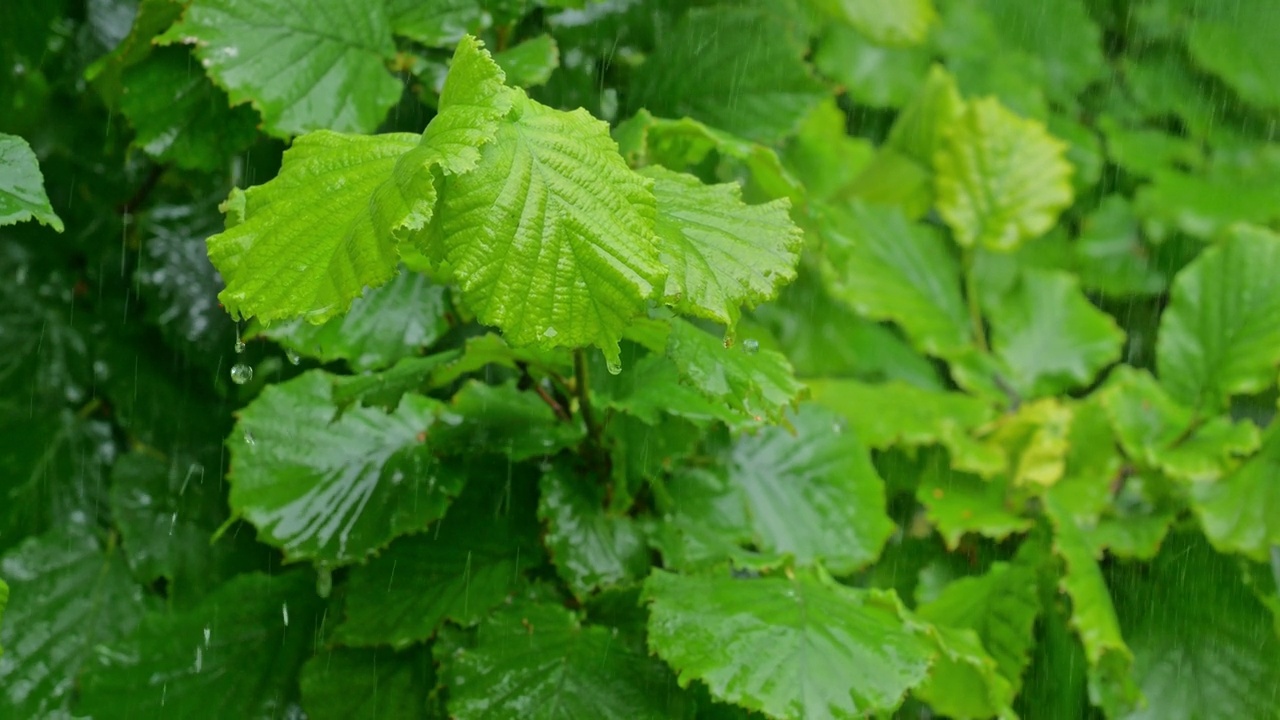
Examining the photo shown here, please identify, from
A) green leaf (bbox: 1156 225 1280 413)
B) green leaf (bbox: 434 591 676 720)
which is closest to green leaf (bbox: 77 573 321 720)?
green leaf (bbox: 434 591 676 720)

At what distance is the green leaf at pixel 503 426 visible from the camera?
0.95m

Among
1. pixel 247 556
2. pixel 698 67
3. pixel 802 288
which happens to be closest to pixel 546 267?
pixel 698 67

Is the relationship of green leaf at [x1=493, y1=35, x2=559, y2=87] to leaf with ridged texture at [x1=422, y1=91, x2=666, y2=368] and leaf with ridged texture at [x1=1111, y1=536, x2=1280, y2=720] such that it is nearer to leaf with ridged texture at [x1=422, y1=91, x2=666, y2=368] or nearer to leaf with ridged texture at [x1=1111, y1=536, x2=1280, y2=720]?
leaf with ridged texture at [x1=422, y1=91, x2=666, y2=368]

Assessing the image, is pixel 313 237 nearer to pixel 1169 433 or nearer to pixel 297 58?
pixel 297 58

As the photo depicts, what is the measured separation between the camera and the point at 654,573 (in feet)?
2.98

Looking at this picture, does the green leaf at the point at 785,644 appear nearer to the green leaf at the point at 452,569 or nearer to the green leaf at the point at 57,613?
the green leaf at the point at 452,569

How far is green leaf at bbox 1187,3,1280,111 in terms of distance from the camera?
2176 millimetres

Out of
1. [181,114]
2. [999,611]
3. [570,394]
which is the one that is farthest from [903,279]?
[181,114]

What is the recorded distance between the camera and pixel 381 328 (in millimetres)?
1030

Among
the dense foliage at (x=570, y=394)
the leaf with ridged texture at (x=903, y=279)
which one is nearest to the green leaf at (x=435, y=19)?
the dense foliage at (x=570, y=394)

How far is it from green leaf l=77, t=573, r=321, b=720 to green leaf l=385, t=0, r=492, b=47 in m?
0.57

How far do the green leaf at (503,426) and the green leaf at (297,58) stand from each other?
0.88 ft

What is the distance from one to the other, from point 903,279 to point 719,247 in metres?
1.02

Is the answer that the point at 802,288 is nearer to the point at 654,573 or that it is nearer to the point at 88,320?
the point at 654,573
